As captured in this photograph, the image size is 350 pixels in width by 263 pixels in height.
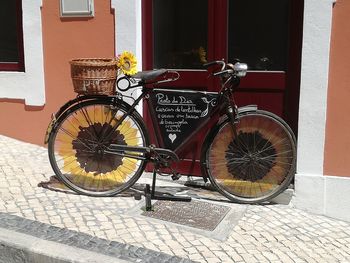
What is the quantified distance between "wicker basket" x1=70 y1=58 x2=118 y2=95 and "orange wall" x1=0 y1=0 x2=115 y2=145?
95 cm

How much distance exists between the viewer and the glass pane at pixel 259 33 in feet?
15.3

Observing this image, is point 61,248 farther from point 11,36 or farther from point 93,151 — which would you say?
point 11,36

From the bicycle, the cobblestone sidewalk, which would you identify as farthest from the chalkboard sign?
the cobblestone sidewalk

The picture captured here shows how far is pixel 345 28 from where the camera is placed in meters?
4.17

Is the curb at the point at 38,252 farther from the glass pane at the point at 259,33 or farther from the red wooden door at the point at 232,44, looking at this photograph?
the glass pane at the point at 259,33

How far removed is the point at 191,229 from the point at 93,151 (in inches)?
52.2

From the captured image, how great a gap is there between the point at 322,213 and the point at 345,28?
1724 mm

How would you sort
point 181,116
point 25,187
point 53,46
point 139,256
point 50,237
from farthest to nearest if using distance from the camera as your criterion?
point 53,46 < point 25,187 < point 181,116 < point 50,237 < point 139,256

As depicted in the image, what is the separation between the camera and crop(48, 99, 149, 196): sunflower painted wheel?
457cm

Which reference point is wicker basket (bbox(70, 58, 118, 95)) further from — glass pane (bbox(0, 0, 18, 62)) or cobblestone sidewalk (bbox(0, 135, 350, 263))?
glass pane (bbox(0, 0, 18, 62))

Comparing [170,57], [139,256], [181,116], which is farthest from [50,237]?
[170,57]

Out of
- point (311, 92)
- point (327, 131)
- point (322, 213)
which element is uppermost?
point (311, 92)

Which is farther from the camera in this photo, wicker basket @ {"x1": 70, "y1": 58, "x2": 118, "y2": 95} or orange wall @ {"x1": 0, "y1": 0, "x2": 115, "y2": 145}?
orange wall @ {"x1": 0, "y1": 0, "x2": 115, "y2": 145}

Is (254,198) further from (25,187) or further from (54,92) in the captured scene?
(54,92)
